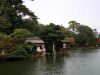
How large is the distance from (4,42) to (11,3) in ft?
26.1

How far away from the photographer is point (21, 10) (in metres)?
31.6

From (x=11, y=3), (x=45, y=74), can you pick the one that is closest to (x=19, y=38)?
(x=11, y=3)

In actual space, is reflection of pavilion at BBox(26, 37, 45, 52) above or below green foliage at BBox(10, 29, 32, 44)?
below

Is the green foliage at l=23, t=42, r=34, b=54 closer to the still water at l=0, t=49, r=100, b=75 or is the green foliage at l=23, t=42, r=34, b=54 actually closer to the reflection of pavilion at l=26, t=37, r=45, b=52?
the reflection of pavilion at l=26, t=37, r=45, b=52

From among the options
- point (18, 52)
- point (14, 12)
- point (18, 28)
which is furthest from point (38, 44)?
point (18, 52)

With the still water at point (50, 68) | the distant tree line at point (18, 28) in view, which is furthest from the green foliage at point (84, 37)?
the still water at point (50, 68)

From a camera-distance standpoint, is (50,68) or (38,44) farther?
(38,44)

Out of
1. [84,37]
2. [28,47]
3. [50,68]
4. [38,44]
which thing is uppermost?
[84,37]

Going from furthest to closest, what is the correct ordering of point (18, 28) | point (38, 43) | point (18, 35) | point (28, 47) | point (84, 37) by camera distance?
point (84, 37) → point (38, 43) → point (18, 28) → point (28, 47) → point (18, 35)

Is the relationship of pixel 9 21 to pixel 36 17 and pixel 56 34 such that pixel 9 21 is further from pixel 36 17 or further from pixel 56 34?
pixel 56 34

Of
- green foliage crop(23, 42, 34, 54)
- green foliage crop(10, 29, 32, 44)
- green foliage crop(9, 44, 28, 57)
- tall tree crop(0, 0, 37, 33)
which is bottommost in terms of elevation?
green foliage crop(9, 44, 28, 57)

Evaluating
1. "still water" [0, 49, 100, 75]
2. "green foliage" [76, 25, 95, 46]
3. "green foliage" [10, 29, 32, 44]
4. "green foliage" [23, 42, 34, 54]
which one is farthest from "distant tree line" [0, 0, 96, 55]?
"green foliage" [76, 25, 95, 46]

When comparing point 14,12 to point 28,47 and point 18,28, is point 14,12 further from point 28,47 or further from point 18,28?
point 28,47

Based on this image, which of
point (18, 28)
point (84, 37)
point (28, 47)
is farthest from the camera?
point (84, 37)
